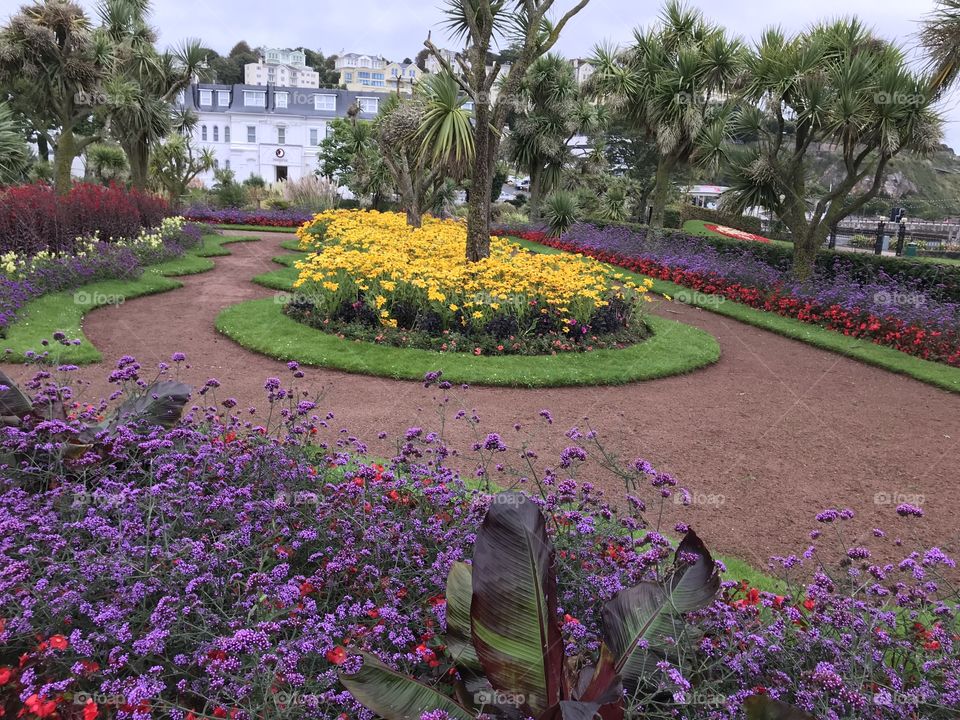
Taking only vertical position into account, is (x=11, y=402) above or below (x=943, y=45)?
below

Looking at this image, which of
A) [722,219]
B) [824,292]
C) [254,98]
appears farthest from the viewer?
[254,98]

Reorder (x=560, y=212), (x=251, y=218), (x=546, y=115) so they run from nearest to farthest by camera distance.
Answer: (x=560, y=212), (x=546, y=115), (x=251, y=218)

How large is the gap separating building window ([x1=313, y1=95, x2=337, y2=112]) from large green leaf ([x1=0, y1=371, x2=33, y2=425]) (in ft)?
188

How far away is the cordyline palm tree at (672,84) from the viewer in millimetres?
16750

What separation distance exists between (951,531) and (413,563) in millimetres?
3600

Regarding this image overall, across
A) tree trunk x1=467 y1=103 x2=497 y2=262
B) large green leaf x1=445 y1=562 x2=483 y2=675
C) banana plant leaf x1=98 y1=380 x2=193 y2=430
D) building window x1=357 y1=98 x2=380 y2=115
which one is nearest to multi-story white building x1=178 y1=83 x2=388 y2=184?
building window x1=357 y1=98 x2=380 y2=115

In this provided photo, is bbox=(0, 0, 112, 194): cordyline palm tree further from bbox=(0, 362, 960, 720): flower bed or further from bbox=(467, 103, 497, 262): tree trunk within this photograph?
bbox=(0, 362, 960, 720): flower bed

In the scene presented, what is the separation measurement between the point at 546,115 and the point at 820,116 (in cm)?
1527

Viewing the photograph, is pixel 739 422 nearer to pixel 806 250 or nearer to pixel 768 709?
pixel 768 709

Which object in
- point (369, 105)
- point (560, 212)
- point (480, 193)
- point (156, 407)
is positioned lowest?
point (156, 407)

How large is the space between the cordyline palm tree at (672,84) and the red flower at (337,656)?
55.2 ft

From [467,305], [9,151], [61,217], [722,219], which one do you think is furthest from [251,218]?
[467,305]

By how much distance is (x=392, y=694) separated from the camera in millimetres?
1861

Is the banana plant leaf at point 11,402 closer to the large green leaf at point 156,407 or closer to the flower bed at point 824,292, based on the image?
the large green leaf at point 156,407
